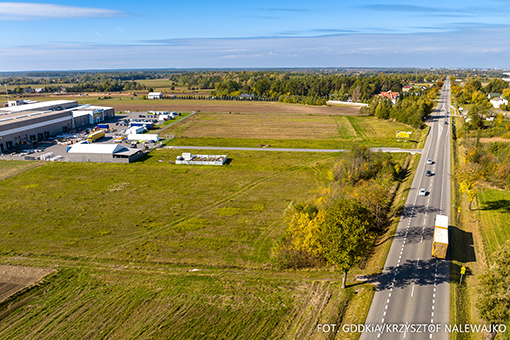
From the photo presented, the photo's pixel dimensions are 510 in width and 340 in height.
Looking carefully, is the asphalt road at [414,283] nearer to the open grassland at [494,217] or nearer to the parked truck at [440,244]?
the parked truck at [440,244]

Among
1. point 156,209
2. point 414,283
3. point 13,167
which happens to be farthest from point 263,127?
point 414,283

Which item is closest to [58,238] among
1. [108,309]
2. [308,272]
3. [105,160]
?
[108,309]

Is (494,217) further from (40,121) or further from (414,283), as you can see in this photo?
(40,121)

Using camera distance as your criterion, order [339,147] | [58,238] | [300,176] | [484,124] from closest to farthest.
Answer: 1. [58,238]
2. [300,176]
3. [339,147]
4. [484,124]

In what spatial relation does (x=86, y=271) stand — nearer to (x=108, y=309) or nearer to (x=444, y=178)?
(x=108, y=309)

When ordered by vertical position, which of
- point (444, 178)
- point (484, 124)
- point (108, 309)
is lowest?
point (108, 309)

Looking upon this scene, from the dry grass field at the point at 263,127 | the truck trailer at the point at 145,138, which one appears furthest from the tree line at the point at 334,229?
the truck trailer at the point at 145,138
